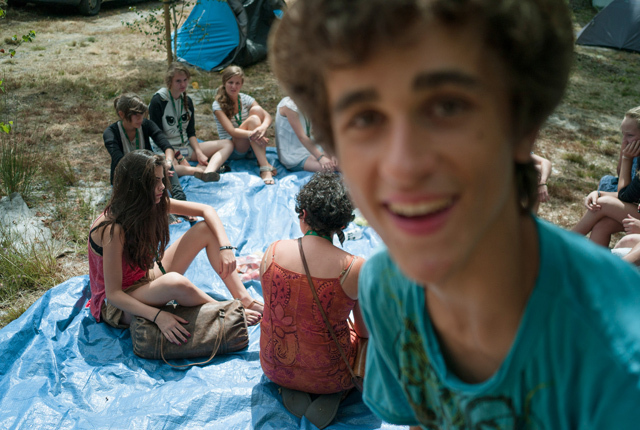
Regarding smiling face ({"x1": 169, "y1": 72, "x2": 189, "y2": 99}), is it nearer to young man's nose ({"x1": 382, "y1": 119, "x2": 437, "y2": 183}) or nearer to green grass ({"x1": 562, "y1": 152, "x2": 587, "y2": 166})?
green grass ({"x1": 562, "y1": 152, "x2": 587, "y2": 166})

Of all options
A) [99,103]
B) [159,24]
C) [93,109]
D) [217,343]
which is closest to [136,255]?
[217,343]

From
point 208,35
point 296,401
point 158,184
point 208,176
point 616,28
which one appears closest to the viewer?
point 296,401

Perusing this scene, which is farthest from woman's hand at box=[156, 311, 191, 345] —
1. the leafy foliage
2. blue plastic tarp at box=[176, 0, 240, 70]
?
blue plastic tarp at box=[176, 0, 240, 70]

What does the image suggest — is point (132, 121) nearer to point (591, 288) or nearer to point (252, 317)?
point (252, 317)

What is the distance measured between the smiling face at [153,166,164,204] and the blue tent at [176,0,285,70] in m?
6.16

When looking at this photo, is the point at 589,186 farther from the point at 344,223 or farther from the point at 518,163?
the point at 518,163

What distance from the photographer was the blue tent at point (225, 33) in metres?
8.69

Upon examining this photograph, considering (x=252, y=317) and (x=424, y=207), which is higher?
(x=424, y=207)

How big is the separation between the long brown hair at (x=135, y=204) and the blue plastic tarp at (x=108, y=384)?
1.97 ft

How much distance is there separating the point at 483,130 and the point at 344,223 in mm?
2060

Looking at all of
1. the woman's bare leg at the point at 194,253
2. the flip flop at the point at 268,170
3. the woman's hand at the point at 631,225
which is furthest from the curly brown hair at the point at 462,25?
the flip flop at the point at 268,170

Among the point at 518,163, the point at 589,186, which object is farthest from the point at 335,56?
the point at 589,186

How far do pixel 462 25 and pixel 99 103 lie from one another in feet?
25.0

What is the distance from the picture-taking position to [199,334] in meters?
3.08
